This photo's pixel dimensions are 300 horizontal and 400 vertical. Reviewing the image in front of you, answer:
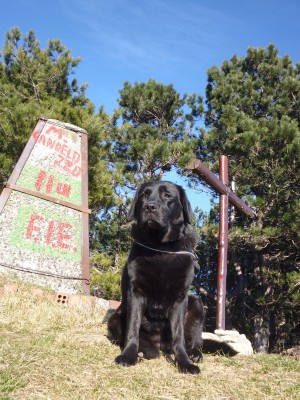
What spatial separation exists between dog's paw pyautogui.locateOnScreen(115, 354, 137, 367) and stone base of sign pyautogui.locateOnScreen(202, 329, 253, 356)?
3.44ft

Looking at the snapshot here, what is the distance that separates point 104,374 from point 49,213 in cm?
415

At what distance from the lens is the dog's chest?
9.72ft

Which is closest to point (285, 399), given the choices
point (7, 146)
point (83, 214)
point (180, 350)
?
point (180, 350)

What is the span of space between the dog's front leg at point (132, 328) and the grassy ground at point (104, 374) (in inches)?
3.6

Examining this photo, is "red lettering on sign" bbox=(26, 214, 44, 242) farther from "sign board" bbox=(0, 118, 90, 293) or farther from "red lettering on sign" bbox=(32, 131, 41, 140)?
"red lettering on sign" bbox=(32, 131, 41, 140)

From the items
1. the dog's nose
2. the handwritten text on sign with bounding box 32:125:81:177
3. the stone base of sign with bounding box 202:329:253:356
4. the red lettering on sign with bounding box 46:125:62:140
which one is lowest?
the stone base of sign with bounding box 202:329:253:356

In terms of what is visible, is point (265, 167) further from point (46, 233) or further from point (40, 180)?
point (46, 233)

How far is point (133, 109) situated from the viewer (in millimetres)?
16000

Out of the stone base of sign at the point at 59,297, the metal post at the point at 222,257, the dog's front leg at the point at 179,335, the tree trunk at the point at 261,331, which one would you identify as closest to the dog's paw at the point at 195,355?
the dog's front leg at the point at 179,335

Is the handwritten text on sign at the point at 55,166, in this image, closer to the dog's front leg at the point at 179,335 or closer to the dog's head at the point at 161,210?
the dog's head at the point at 161,210

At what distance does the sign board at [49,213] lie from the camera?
19.1 ft

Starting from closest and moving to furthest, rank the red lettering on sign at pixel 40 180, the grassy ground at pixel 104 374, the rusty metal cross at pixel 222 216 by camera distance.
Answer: the grassy ground at pixel 104 374 → the rusty metal cross at pixel 222 216 → the red lettering on sign at pixel 40 180

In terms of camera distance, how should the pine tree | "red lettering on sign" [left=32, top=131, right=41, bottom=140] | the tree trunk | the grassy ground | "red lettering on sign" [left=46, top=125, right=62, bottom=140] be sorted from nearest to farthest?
the grassy ground < "red lettering on sign" [left=32, top=131, right=41, bottom=140] < "red lettering on sign" [left=46, top=125, right=62, bottom=140] < the pine tree < the tree trunk

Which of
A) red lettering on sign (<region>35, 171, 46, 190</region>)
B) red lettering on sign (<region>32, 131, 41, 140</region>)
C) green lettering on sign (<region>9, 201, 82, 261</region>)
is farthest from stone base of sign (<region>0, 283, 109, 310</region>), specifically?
red lettering on sign (<region>32, 131, 41, 140</region>)
